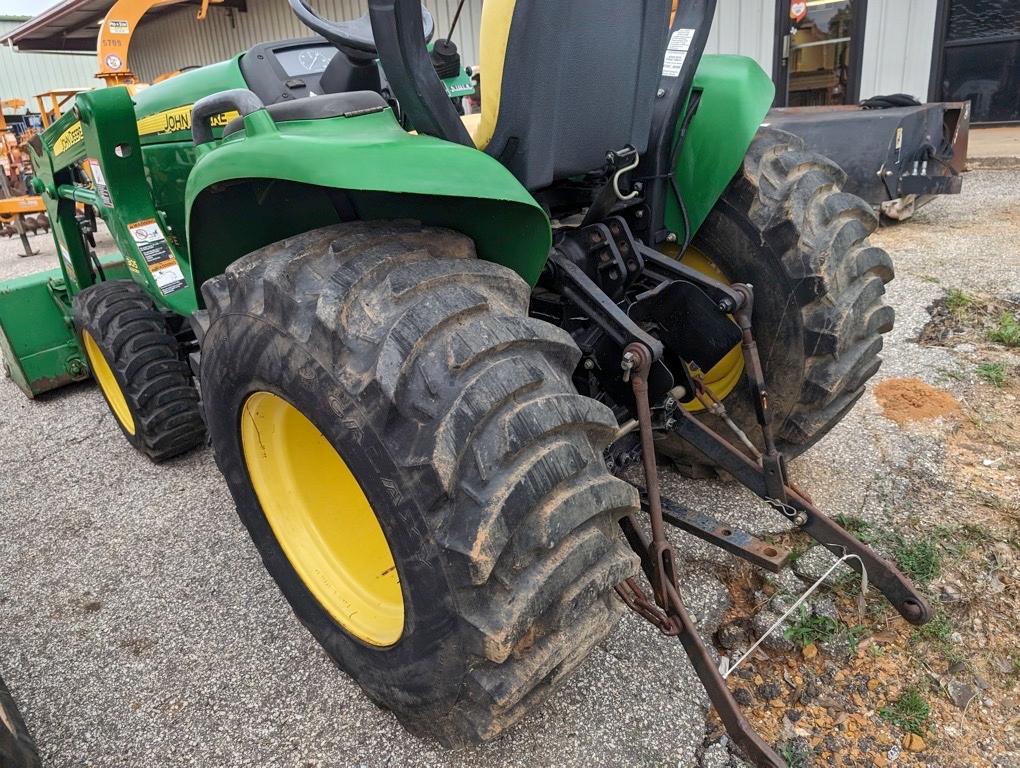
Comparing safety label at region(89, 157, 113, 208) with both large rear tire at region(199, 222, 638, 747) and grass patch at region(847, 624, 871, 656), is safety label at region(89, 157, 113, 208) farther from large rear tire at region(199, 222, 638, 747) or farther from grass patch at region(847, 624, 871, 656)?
grass patch at region(847, 624, 871, 656)

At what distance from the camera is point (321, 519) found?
1907mm

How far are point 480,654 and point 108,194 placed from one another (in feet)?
8.33

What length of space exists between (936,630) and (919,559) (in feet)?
0.93

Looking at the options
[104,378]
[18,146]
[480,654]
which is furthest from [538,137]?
[18,146]

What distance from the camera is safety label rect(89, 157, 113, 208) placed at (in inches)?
114

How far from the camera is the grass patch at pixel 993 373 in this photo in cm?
330

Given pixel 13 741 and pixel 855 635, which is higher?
pixel 13 741

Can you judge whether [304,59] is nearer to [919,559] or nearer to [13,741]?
[13,741]

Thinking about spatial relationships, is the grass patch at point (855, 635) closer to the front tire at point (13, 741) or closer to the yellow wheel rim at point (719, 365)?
the yellow wheel rim at point (719, 365)

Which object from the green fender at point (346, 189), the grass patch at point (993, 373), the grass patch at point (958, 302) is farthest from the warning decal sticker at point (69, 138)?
the grass patch at point (958, 302)

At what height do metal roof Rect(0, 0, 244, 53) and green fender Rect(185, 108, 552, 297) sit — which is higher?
metal roof Rect(0, 0, 244, 53)

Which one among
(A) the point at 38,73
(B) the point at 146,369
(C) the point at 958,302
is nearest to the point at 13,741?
(B) the point at 146,369

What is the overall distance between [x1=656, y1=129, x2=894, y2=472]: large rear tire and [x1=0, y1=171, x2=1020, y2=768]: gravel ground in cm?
56

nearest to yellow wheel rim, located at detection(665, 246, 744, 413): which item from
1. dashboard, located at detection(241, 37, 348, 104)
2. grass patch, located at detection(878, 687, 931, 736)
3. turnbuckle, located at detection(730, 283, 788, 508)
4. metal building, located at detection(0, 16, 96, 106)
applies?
turnbuckle, located at detection(730, 283, 788, 508)
